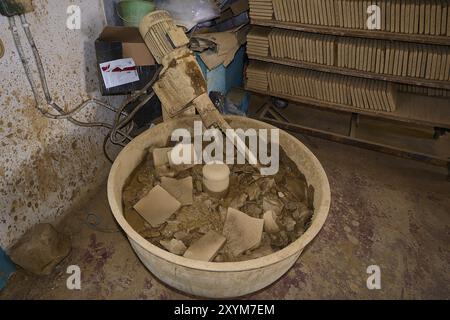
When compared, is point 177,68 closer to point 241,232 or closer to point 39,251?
point 241,232

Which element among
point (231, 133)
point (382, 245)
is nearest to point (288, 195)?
point (231, 133)

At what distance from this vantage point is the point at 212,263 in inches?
58.7

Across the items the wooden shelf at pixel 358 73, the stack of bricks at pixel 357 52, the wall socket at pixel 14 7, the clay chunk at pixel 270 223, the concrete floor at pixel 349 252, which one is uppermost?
the wall socket at pixel 14 7

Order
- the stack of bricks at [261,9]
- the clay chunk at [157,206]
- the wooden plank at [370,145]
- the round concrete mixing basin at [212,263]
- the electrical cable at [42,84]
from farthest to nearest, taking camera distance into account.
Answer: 1. the wooden plank at [370,145]
2. the stack of bricks at [261,9]
3. the clay chunk at [157,206]
4. the electrical cable at [42,84]
5. the round concrete mixing basin at [212,263]

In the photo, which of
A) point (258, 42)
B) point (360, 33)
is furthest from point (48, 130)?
point (360, 33)

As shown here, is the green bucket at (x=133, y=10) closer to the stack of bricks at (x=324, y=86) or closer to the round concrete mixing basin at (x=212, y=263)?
the round concrete mixing basin at (x=212, y=263)

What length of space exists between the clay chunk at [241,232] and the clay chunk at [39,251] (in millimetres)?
1070

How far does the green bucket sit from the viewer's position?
88.4 inches

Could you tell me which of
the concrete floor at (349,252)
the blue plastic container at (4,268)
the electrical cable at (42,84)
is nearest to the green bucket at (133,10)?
the electrical cable at (42,84)

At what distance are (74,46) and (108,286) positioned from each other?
4.82ft

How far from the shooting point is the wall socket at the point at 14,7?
5.04 feet

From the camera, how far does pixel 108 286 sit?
6.50 feet

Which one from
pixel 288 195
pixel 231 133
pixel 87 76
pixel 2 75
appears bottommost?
pixel 288 195
